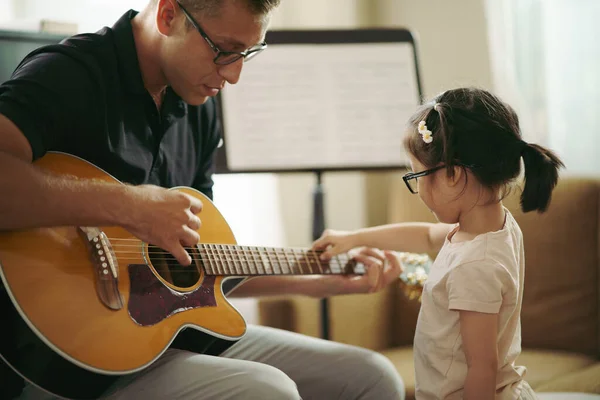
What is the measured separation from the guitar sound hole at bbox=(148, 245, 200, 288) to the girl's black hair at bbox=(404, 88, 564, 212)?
1.71ft

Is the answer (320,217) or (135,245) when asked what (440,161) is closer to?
(135,245)

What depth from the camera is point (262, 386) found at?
4.11ft

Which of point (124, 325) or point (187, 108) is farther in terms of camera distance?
point (187, 108)

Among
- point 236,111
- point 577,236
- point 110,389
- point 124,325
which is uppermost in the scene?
point 236,111

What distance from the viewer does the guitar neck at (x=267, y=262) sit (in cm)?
144

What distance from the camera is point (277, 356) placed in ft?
5.15

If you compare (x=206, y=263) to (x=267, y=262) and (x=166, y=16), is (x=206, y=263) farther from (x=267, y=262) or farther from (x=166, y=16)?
(x=166, y=16)

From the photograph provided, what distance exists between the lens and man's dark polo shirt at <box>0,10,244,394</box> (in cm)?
120

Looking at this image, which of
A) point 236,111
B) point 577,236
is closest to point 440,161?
point 236,111

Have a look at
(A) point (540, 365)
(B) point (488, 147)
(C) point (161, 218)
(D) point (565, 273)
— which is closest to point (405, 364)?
(A) point (540, 365)

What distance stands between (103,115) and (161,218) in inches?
10.5

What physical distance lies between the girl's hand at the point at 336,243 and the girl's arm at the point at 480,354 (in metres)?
0.48

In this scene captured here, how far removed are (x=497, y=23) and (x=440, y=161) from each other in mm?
1683

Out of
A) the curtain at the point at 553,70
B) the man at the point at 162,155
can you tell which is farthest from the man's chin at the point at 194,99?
the curtain at the point at 553,70
